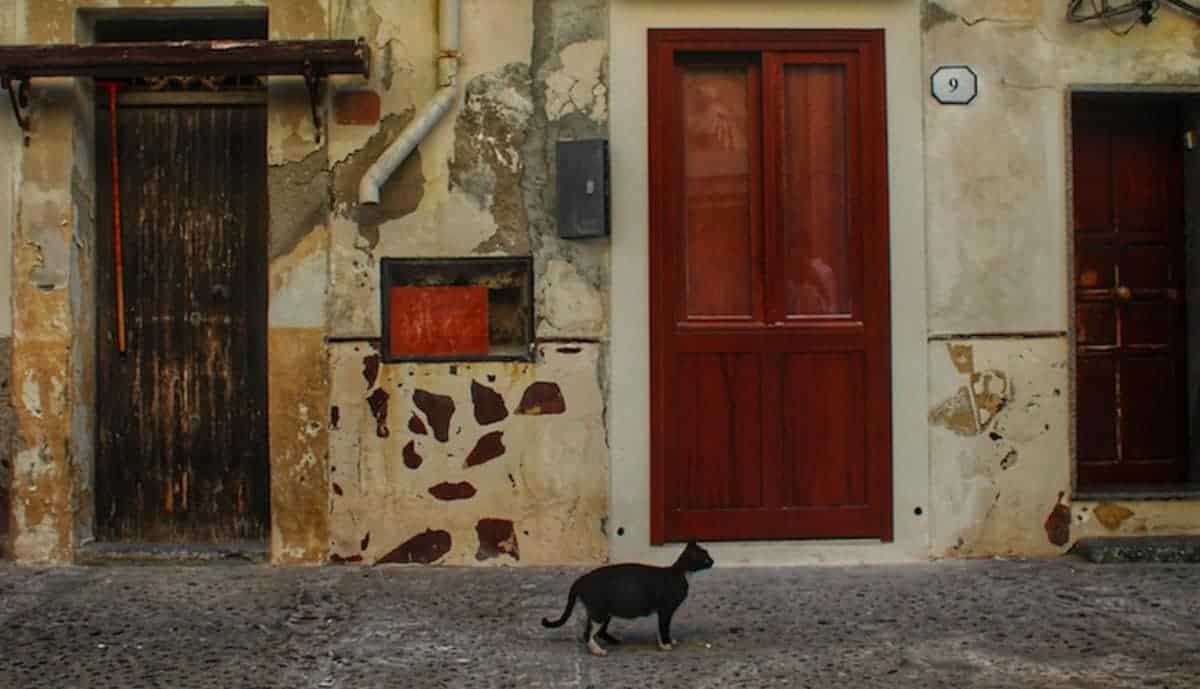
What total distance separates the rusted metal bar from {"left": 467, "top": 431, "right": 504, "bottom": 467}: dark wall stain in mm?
1922

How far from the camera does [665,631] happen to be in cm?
495

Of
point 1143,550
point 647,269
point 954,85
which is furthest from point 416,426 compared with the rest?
point 1143,550

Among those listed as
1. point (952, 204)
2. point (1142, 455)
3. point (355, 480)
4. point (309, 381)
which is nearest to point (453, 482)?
point (355, 480)

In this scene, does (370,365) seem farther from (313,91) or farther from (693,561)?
(693,561)

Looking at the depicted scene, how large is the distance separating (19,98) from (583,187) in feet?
9.24

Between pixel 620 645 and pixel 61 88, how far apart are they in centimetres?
394

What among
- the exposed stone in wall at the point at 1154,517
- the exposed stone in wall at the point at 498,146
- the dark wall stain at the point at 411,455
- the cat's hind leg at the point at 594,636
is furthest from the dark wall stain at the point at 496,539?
the exposed stone in wall at the point at 1154,517

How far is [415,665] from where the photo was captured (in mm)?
4777

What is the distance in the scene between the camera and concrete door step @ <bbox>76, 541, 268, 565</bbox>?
21.0 feet

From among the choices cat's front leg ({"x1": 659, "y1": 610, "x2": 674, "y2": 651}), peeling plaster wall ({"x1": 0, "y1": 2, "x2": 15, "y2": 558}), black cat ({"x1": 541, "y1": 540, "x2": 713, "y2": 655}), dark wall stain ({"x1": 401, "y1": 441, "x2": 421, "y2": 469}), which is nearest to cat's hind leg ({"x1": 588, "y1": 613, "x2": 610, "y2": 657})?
black cat ({"x1": 541, "y1": 540, "x2": 713, "y2": 655})

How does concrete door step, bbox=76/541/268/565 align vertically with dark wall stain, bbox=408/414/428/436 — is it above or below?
below

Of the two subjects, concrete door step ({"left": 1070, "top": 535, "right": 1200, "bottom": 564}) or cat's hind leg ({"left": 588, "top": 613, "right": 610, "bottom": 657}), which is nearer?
cat's hind leg ({"left": 588, "top": 613, "right": 610, "bottom": 657})

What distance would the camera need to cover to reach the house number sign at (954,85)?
6.51 metres

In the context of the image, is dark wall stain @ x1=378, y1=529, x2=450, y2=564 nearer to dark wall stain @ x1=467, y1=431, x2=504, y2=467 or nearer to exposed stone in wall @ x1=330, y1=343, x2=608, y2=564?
exposed stone in wall @ x1=330, y1=343, x2=608, y2=564
